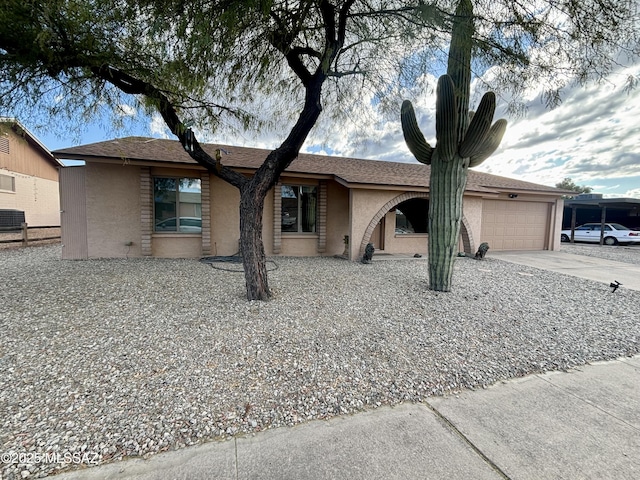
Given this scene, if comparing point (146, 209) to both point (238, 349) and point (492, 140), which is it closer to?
point (238, 349)

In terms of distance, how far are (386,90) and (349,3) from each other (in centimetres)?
162

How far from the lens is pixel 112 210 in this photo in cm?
858

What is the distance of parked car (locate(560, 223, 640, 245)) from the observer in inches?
646

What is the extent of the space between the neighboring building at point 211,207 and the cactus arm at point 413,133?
123 inches

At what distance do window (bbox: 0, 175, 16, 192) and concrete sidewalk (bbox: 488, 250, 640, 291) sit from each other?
23705 mm

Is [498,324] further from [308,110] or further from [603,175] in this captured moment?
[603,175]

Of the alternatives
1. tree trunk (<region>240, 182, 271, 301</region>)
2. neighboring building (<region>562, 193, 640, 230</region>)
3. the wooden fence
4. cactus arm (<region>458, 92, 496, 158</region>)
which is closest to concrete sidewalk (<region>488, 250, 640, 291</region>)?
cactus arm (<region>458, 92, 496, 158</region>)

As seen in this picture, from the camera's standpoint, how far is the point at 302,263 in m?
8.60

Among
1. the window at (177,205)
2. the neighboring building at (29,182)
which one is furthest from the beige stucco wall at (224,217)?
the neighboring building at (29,182)

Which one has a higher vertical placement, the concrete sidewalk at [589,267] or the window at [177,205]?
the window at [177,205]

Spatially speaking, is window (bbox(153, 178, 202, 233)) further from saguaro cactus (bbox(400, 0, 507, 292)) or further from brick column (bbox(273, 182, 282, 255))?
saguaro cactus (bbox(400, 0, 507, 292))

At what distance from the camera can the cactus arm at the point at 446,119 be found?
5.07 metres

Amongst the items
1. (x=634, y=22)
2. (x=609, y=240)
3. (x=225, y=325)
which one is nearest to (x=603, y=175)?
(x=609, y=240)

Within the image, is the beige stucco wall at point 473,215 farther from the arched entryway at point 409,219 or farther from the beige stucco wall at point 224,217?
the beige stucco wall at point 224,217
